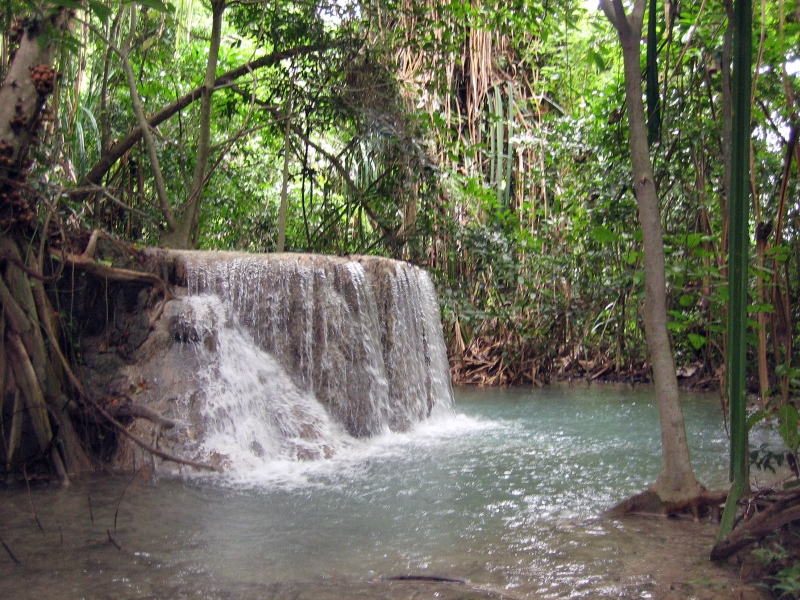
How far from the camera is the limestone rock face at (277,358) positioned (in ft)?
18.0

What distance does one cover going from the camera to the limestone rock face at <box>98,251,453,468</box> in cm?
548

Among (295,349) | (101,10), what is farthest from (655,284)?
(295,349)

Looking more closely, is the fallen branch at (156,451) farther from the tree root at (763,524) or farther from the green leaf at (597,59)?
the green leaf at (597,59)

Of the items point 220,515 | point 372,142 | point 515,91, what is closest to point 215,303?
point 220,515


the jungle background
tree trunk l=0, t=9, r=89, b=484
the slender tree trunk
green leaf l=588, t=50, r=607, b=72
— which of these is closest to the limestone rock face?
tree trunk l=0, t=9, r=89, b=484

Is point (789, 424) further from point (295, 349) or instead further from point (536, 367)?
point (536, 367)

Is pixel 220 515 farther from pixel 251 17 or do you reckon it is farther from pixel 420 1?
pixel 420 1

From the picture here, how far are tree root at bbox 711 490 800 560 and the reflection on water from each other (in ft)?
0.32

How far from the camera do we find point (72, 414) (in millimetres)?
4887

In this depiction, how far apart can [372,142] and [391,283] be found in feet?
7.34

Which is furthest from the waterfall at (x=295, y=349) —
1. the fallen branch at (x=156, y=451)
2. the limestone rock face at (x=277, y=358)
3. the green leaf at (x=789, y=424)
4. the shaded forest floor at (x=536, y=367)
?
the shaded forest floor at (x=536, y=367)

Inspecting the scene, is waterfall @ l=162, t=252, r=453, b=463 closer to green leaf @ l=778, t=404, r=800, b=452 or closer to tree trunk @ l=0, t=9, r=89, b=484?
tree trunk @ l=0, t=9, r=89, b=484

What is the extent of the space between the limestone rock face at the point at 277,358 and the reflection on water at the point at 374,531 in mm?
458

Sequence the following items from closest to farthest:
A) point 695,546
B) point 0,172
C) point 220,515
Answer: point 695,546 → point 220,515 → point 0,172
